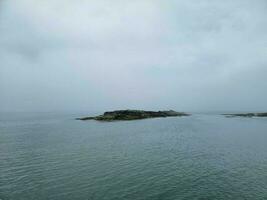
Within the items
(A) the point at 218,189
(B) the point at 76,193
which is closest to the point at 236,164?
(A) the point at 218,189

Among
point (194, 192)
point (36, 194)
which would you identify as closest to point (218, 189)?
point (194, 192)

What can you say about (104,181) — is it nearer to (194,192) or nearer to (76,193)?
(76,193)

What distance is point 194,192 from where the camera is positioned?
2927 centimetres

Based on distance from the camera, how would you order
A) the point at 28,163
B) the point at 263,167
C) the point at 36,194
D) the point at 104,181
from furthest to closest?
the point at 28,163 < the point at 263,167 < the point at 104,181 < the point at 36,194

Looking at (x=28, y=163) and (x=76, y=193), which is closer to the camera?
(x=76, y=193)

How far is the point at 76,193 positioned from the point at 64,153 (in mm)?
23703

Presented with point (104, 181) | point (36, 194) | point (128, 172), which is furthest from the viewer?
point (128, 172)

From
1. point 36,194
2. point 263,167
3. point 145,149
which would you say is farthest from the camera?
point 145,149

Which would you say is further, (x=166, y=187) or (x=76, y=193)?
(x=166, y=187)

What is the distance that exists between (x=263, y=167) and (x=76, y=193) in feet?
97.6

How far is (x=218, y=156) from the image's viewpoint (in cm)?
4834

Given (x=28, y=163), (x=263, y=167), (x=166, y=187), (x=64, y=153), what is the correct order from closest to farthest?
(x=166, y=187) < (x=263, y=167) < (x=28, y=163) < (x=64, y=153)

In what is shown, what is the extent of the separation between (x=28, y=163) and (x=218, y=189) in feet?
102

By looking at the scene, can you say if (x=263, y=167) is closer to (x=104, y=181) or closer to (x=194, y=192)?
(x=194, y=192)
